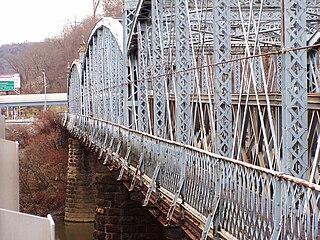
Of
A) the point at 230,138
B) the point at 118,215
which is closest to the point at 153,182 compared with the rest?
the point at 230,138

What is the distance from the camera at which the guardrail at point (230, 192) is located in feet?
24.2

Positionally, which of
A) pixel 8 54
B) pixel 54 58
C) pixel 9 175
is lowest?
pixel 9 175

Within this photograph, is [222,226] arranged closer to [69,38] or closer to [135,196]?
[135,196]

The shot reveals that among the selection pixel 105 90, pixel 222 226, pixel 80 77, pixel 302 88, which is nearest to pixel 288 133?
pixel 302 88

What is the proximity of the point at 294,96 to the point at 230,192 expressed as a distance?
66.2 inches

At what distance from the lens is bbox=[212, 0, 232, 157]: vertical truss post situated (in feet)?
46.8

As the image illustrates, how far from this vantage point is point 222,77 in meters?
14.5

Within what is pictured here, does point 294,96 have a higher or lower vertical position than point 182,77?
lower

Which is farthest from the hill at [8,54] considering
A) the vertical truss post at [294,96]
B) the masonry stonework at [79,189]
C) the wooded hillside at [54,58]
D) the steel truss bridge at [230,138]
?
the vertical truss post at [294,96]

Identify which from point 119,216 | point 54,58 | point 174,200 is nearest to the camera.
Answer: point 174,200

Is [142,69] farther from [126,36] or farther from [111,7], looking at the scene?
[111,7]

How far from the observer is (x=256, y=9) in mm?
24797

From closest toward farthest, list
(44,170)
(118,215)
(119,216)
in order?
(119,216) < (118,215) < (44,170)

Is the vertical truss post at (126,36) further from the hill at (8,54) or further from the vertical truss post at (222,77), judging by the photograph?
the hill at (8,54)
